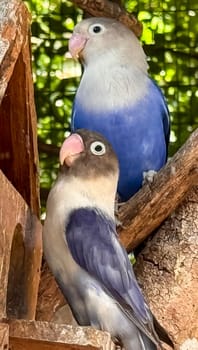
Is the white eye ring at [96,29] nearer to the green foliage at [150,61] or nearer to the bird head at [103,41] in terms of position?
the bird head at [103,41]

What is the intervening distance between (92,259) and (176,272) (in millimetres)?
300

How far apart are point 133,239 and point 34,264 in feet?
0.68

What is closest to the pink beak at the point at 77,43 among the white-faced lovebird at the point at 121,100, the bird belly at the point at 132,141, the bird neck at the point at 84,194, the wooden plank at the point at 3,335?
the white-faced lovebird at the point at 121,100

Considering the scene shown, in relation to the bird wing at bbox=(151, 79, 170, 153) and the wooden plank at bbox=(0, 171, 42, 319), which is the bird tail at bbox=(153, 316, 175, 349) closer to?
the wooden plank at bbox=(0, 171, 42, 319)

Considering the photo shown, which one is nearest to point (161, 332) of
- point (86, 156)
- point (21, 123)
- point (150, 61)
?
point (86, 156)

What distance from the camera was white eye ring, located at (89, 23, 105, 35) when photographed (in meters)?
1.74

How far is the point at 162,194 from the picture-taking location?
4.93ft

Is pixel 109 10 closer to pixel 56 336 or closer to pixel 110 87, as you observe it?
pixel 110 87

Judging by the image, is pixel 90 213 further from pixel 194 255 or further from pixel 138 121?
pixel 138 121

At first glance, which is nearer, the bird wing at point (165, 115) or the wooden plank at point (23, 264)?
the wooden plank at point (23, 264)

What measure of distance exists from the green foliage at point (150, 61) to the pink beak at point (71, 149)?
0.96 meters

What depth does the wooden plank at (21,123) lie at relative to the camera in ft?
4.41

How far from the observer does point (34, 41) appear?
7.61 feet

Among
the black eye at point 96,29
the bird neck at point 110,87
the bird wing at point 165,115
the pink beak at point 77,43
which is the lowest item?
the bird wing at point 165,115
